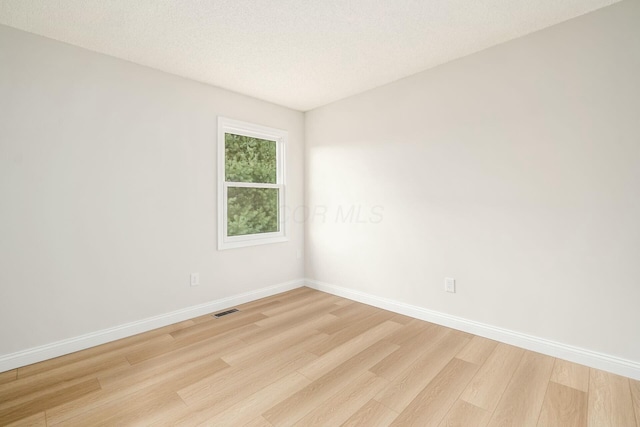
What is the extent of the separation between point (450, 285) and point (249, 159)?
2.70 metres

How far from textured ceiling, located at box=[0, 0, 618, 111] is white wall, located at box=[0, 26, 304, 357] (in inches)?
10.9

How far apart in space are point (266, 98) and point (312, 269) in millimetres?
2370

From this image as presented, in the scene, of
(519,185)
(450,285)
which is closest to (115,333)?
(450,285)

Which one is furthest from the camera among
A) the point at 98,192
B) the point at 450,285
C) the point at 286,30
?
the point at 450,285

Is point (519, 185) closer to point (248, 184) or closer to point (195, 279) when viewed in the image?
point (248, 184)

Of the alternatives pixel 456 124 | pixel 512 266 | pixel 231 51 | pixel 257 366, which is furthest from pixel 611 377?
pixel 231 51

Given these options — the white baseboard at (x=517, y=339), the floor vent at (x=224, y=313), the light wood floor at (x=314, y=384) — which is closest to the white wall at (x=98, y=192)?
the floor vent at (x=224, y=313)

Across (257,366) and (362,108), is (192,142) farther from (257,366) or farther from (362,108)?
(257,366)

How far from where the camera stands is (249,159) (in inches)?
143

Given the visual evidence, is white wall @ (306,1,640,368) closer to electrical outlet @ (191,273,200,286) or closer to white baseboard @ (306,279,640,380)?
white baseboard @ (306,279,640,380)

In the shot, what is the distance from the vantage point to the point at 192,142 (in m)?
3.04

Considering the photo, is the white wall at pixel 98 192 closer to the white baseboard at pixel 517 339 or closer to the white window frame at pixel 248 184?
the white window frame at pixel 248 184

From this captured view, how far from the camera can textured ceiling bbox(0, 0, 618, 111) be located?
195 centimetres

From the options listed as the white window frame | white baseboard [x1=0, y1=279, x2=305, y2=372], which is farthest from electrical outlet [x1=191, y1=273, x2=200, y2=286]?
the white window frame
